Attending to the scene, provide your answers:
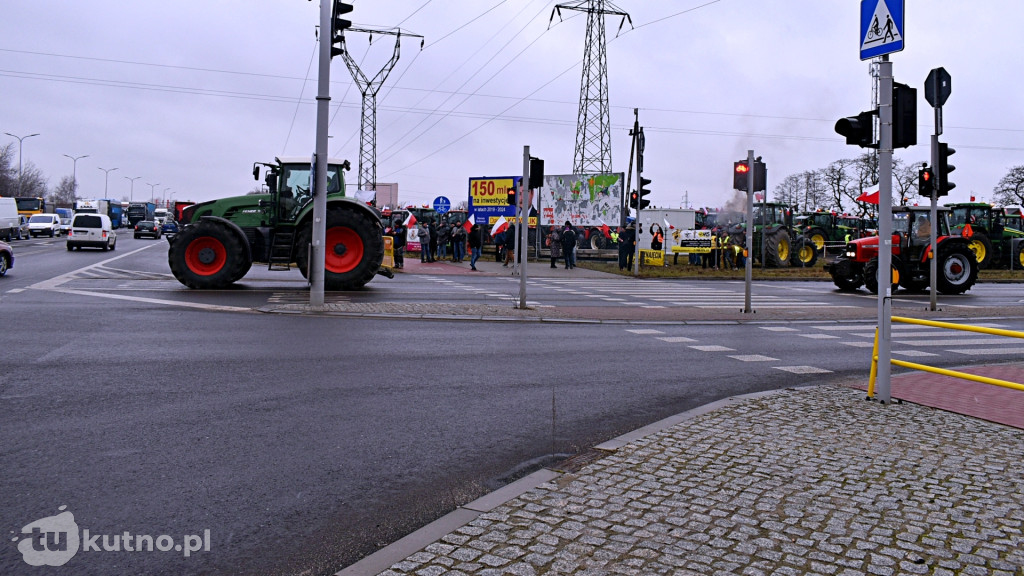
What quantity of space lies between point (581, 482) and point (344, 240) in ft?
50.3

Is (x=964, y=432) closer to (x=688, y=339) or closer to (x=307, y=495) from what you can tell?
(x=307, y=495)

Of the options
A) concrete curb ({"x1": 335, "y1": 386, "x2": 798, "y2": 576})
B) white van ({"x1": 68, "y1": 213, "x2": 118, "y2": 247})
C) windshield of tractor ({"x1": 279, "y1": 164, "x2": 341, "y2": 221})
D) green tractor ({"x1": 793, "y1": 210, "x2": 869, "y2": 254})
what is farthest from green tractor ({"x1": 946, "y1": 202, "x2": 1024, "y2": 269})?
white van ({"x1": 68, "y1": 213, "x2": 118, "y2": 247})

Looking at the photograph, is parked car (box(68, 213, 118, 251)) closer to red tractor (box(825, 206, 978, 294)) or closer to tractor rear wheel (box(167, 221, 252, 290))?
tractor rear wheel (box(167, 221, 252, 290))

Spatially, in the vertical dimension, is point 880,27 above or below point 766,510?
above

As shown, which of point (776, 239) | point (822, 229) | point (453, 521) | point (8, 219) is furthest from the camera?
point (8, 219)

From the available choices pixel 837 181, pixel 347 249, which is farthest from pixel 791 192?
pixel 347 249

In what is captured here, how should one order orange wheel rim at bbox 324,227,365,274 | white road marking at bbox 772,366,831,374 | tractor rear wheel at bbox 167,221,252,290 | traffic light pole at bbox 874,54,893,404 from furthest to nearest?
orange wheel rim at bbox 324,227,365,274 < tractor rear wheel at bbox 167,221,252,290 < white road marking at bbox 772,366,831,374 < traffic light pole at bbox 874,54,893,404

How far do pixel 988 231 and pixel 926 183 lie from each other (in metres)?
21.1

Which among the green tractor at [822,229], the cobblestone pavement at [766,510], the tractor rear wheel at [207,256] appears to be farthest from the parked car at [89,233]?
the cobblestone pavement at [766,510]

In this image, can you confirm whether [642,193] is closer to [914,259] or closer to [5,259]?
Result: [914,259]

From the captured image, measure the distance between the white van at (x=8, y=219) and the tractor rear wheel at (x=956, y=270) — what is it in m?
49.5

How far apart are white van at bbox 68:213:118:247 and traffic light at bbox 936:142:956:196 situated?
37.9 m

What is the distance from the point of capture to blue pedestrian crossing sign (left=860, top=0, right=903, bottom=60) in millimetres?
7625

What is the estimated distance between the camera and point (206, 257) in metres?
19.2
